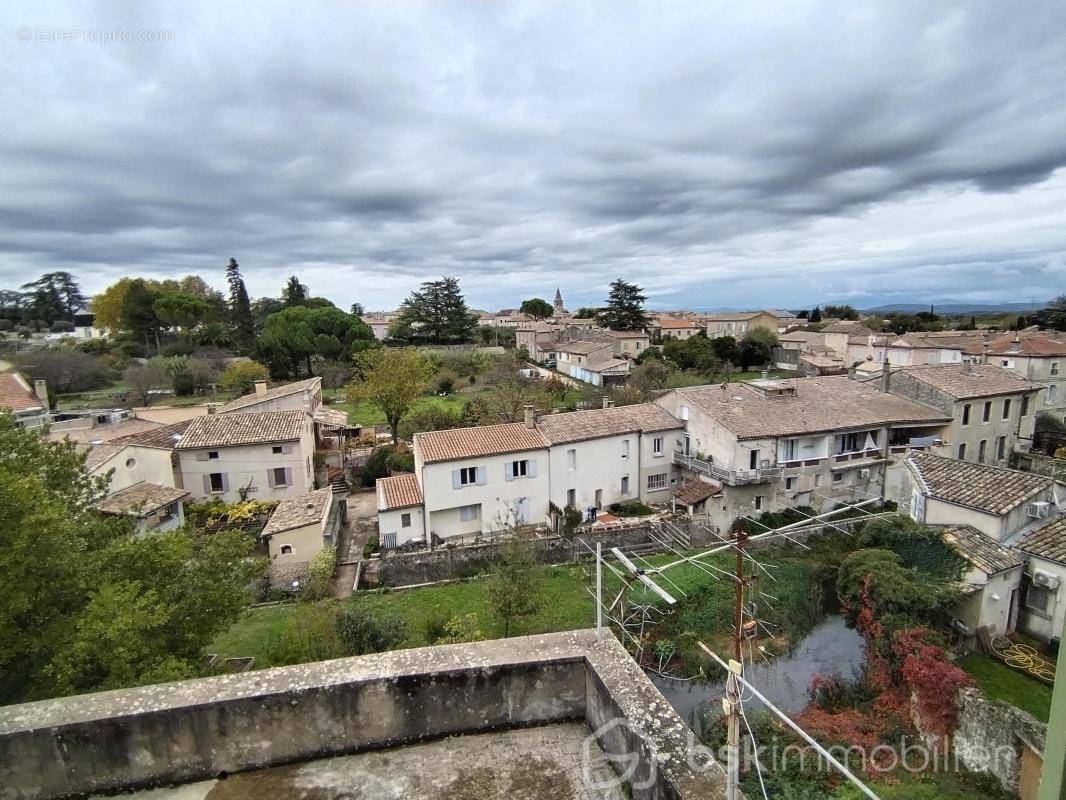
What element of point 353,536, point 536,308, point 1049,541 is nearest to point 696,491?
point 1049,541

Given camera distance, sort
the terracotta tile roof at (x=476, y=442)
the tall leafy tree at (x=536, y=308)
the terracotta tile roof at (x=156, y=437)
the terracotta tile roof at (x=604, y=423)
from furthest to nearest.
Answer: the tall leafy tree at (x=536, y=308) < the terracotta tile roof at (x=604, y=423) < the terracotta tile roof at (x=156, y=437) < the terracotta tile roof at (x=476, y=442)

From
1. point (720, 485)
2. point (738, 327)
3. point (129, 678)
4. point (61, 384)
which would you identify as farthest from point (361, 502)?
point (738, 327)

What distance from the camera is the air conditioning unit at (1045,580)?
1574 centimetres

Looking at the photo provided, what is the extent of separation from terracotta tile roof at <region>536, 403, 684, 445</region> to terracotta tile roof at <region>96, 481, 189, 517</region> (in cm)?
1668

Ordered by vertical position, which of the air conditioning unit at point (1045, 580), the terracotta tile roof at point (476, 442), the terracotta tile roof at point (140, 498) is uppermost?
the terracotta tile roof at point (476, 442)

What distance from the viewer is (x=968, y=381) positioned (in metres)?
32.6

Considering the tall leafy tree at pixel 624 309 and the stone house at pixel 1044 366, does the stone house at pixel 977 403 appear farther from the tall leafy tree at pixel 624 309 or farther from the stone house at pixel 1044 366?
the tall leafy tree at pixel 624 309

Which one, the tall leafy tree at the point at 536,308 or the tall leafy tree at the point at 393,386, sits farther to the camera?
the tall leafy tree at the point at 536,308

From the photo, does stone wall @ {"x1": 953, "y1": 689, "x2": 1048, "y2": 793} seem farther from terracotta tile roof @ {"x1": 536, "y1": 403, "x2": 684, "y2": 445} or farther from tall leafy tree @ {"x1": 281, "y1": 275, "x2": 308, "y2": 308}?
tall leafy tree @ {"x1": 281, "y1": 275, "x2": 308, "y2": 308}

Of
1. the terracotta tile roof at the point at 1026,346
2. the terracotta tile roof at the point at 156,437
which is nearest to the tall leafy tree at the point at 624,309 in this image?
the terracotta tile roof at the point at 1026,346

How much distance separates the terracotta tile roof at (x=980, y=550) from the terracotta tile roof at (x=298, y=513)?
2267 centimetres

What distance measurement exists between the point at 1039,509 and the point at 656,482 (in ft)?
52.1

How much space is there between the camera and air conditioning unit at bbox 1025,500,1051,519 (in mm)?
17703

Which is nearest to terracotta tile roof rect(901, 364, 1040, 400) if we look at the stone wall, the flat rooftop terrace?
the stone wall
